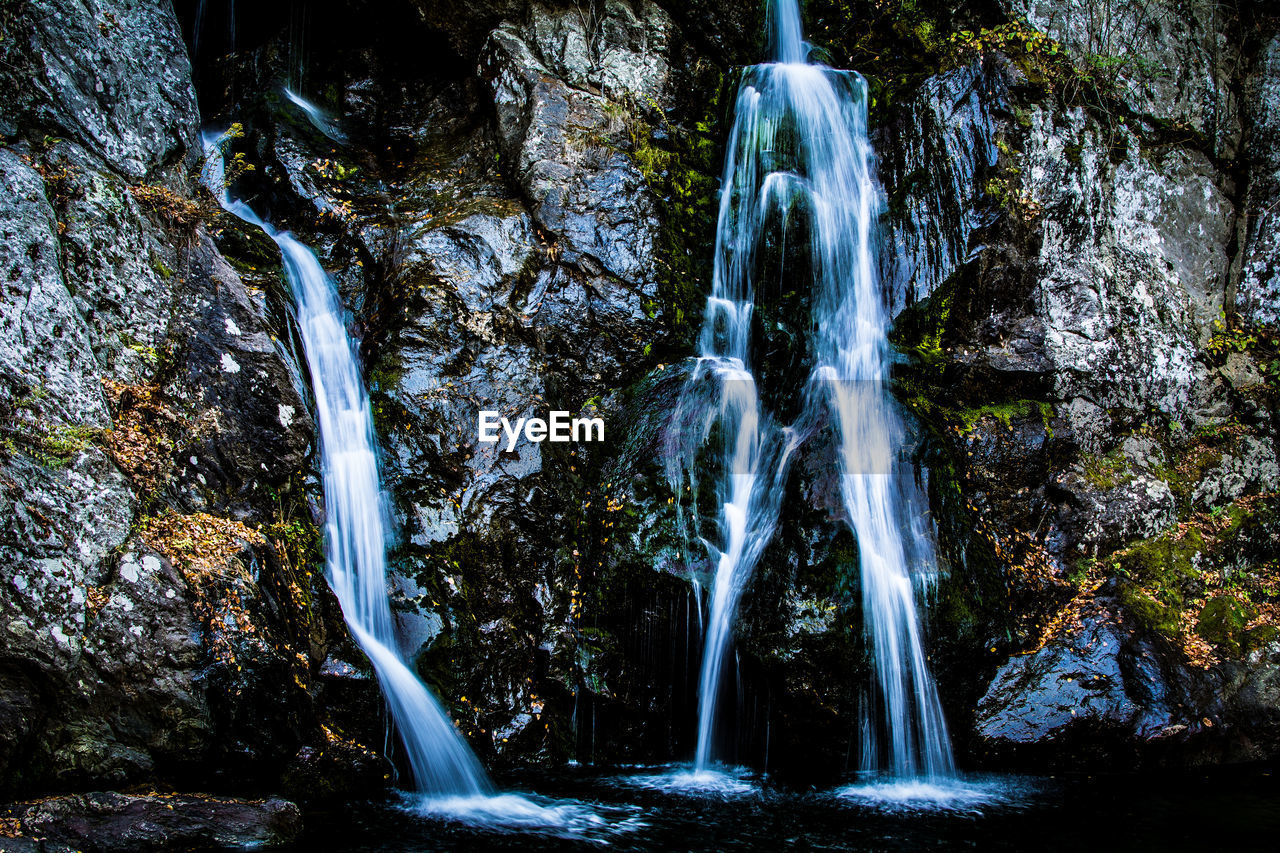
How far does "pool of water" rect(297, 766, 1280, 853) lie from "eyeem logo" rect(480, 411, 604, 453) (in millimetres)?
2640

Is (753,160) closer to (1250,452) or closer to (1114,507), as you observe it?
(1114,507)

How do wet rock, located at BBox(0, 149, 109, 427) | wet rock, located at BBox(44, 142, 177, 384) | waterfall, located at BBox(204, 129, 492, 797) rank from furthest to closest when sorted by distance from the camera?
waterfall, located at BBox(204, 129, 492, 797) → wet rock, located at BBox(44, 142, 177, 384) → wet rock, located at BBox(0, 149, 109, 427)

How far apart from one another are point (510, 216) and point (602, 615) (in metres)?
3.78

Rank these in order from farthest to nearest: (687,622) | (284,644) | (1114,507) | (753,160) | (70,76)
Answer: (753,160) → (1114,507) → (687,622) → (70,76) → (284,644)

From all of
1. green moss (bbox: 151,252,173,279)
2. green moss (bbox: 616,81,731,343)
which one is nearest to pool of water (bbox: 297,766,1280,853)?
green moss (bbox: 151,252,173,279)

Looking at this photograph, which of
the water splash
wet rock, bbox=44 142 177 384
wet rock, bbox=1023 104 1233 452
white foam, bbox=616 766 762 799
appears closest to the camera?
wet rock, bbox=44 142 177 384

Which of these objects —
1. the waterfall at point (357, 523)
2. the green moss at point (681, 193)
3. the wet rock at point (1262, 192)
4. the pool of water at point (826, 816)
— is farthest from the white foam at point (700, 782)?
the wet rock at point (1262, 192)

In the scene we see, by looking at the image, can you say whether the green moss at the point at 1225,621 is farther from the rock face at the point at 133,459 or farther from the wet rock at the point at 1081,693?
the rock face at the point at 133,459

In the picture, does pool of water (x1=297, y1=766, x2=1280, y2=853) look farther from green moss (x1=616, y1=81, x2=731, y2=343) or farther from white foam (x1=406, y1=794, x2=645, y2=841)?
green moss (x1=616, y1=81, x2=731, y2=343)

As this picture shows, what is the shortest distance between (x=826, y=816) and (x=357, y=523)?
154 inches

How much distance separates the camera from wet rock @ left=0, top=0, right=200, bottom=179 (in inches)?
207

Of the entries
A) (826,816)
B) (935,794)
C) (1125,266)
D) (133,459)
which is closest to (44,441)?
(133,459)

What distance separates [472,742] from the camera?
5633 mm

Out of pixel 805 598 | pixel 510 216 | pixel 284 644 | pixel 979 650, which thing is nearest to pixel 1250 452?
pixel 979 650
